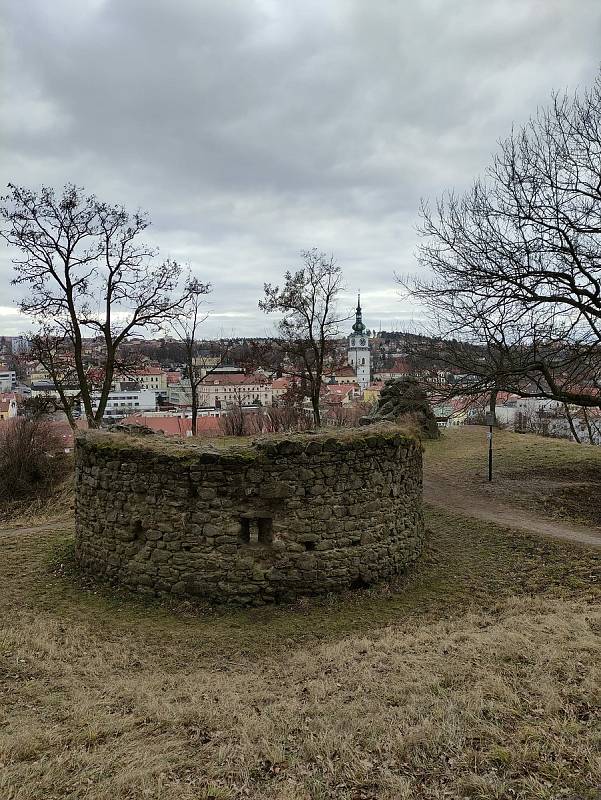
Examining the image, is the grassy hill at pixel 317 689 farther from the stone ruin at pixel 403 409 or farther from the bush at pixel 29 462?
the stone ruin at pixel 403 409

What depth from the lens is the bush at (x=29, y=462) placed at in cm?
1775

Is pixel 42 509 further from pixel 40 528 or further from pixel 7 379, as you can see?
pixel 7 379

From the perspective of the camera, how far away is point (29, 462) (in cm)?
1827

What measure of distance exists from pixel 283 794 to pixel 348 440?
18.2 ft

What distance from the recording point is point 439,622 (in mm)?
7527

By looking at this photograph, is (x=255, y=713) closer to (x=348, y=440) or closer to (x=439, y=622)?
(x=439, y=622)

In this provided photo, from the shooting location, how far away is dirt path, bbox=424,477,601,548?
11039 millimetres

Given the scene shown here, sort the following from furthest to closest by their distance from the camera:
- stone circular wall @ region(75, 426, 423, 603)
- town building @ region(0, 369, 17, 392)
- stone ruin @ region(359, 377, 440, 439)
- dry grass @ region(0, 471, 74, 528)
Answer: town building @ region(0, 369, 17, 392) → stone ruin @ region(359, 377, 440, 439) → dry grass @ region(0, 471, 74, 528) → stone circular wall @ region(75, 426, 423, 603)

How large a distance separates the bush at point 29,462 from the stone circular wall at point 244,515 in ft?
34.7

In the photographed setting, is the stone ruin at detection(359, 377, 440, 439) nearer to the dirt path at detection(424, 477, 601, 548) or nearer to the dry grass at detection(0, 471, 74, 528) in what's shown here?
the dirt path at detection(424, 477, 601, 548)

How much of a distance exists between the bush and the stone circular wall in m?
10.6

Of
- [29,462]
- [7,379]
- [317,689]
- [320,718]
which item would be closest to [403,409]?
[29,462]

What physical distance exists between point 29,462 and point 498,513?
15.6 meters

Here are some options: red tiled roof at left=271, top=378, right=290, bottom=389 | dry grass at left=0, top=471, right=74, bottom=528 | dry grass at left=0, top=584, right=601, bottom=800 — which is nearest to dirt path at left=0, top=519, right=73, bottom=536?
dry grass at left=0, top=471, right=74, bottom=528
